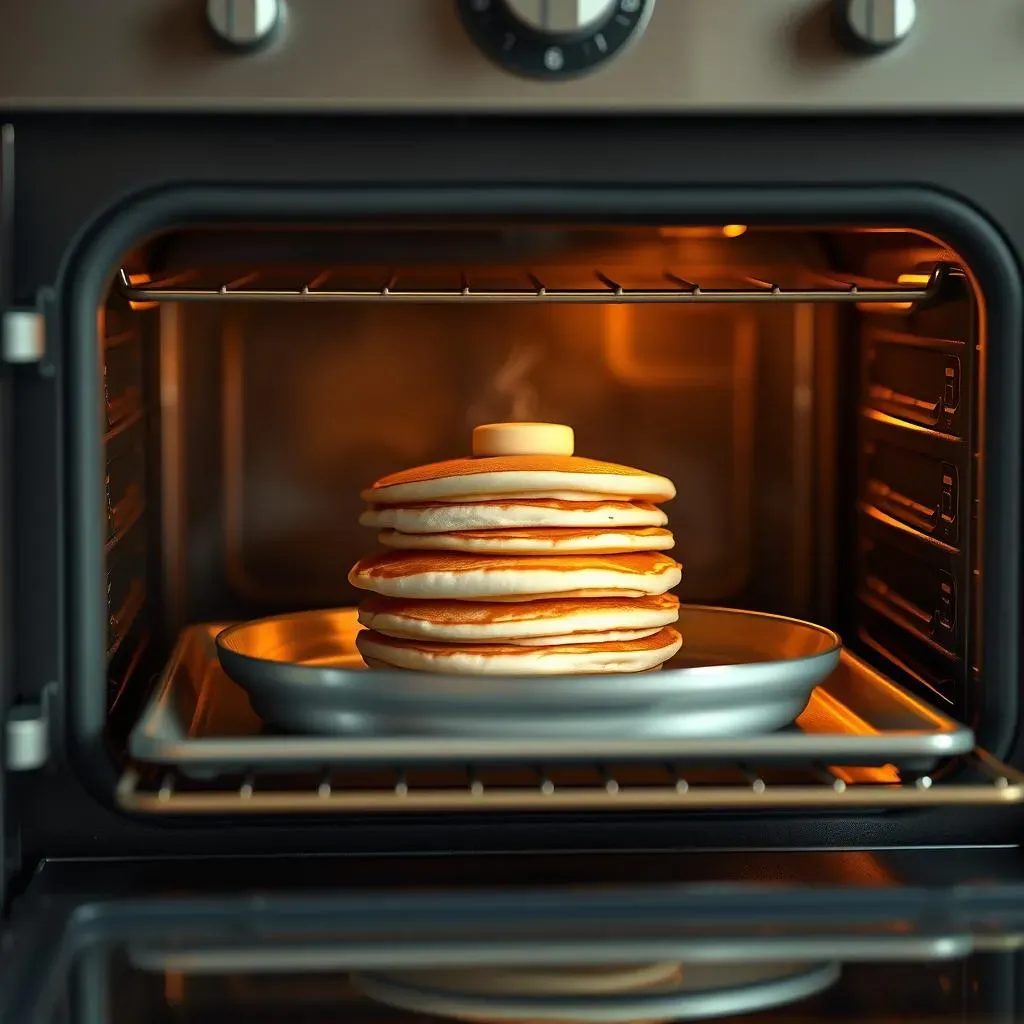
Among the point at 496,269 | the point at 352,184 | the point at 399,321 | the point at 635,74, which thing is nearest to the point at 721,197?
the point at 635,74

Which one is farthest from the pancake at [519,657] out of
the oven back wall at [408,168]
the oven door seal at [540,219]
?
the oven door seal at [540,219]

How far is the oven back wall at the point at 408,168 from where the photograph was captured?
1064mm

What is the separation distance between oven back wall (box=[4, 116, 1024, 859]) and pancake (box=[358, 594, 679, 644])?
14cm

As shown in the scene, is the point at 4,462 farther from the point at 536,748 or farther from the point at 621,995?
the point at 621,995

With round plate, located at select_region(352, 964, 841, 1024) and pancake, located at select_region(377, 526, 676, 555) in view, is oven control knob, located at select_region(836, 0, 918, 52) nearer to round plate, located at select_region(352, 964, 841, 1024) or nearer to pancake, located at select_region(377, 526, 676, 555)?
pancake, located at select_region(377, 526, 676, 555)

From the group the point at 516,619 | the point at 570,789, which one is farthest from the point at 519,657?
the point at 570,789

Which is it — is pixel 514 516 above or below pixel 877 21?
below

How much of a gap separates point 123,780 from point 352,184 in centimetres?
45

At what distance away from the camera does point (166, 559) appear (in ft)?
4.99

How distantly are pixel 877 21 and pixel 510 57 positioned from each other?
0.84 ft

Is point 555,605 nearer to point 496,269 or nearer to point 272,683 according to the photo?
point 272,683

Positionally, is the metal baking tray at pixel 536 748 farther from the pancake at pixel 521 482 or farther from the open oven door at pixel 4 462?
the pancake at pixel 521 482

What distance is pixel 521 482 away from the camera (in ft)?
3.94

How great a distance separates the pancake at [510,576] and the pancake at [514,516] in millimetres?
28
